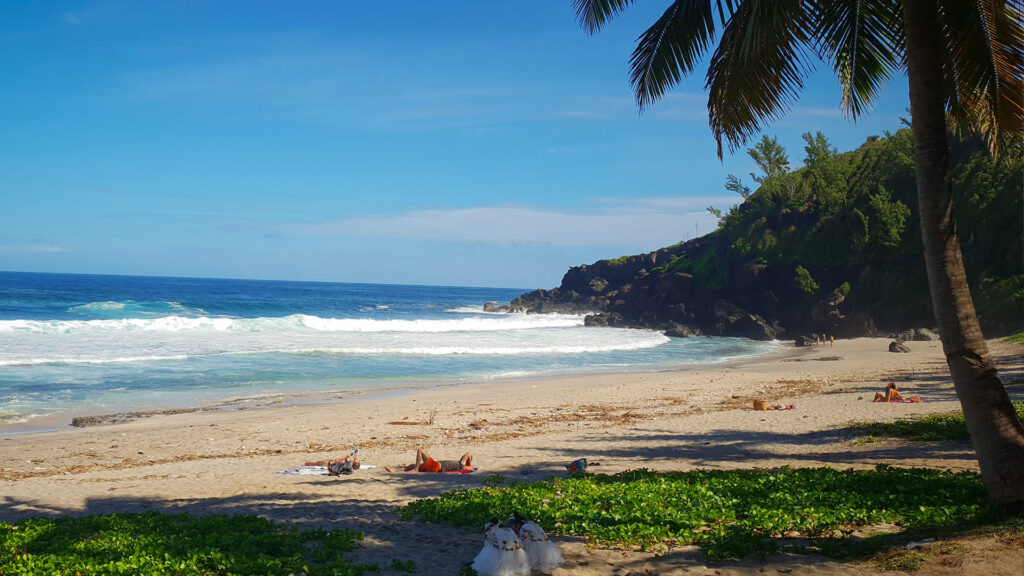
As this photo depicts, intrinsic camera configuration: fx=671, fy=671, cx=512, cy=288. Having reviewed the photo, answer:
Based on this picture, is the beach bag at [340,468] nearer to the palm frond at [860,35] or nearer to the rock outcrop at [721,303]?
the palm frond at [860,35]

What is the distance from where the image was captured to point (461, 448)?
12.6 m

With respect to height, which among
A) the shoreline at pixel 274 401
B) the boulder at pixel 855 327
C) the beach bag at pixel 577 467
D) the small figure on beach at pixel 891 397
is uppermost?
the boulder at pixel 855 327

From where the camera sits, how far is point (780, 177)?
57.6m

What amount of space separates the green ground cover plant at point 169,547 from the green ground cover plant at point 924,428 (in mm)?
8685

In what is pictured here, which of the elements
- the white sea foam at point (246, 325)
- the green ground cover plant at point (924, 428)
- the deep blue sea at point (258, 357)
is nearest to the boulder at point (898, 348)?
the deep blue sea at point (258, 357)

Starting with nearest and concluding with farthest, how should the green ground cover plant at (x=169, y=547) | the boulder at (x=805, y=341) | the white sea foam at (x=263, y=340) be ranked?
the green ground cover plant at (x=169, y=547) → the white sea foam at (x=263, y=340) → the boulder at (x=805, y=341)

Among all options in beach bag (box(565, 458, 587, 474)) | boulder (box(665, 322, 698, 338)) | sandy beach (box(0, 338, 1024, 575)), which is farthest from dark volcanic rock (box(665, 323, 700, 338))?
beach bag (box(565, 458, 587, 474))

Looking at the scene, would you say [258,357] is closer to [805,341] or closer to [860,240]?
[805,341]

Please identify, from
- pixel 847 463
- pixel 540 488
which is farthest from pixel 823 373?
pixel 540 488

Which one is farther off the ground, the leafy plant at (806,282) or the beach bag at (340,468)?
the leafy plant at (806,282)

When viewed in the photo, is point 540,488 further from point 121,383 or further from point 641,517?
point 121,383

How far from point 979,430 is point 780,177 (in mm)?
56491

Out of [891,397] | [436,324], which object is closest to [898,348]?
[891,397]

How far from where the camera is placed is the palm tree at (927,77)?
554 cm
